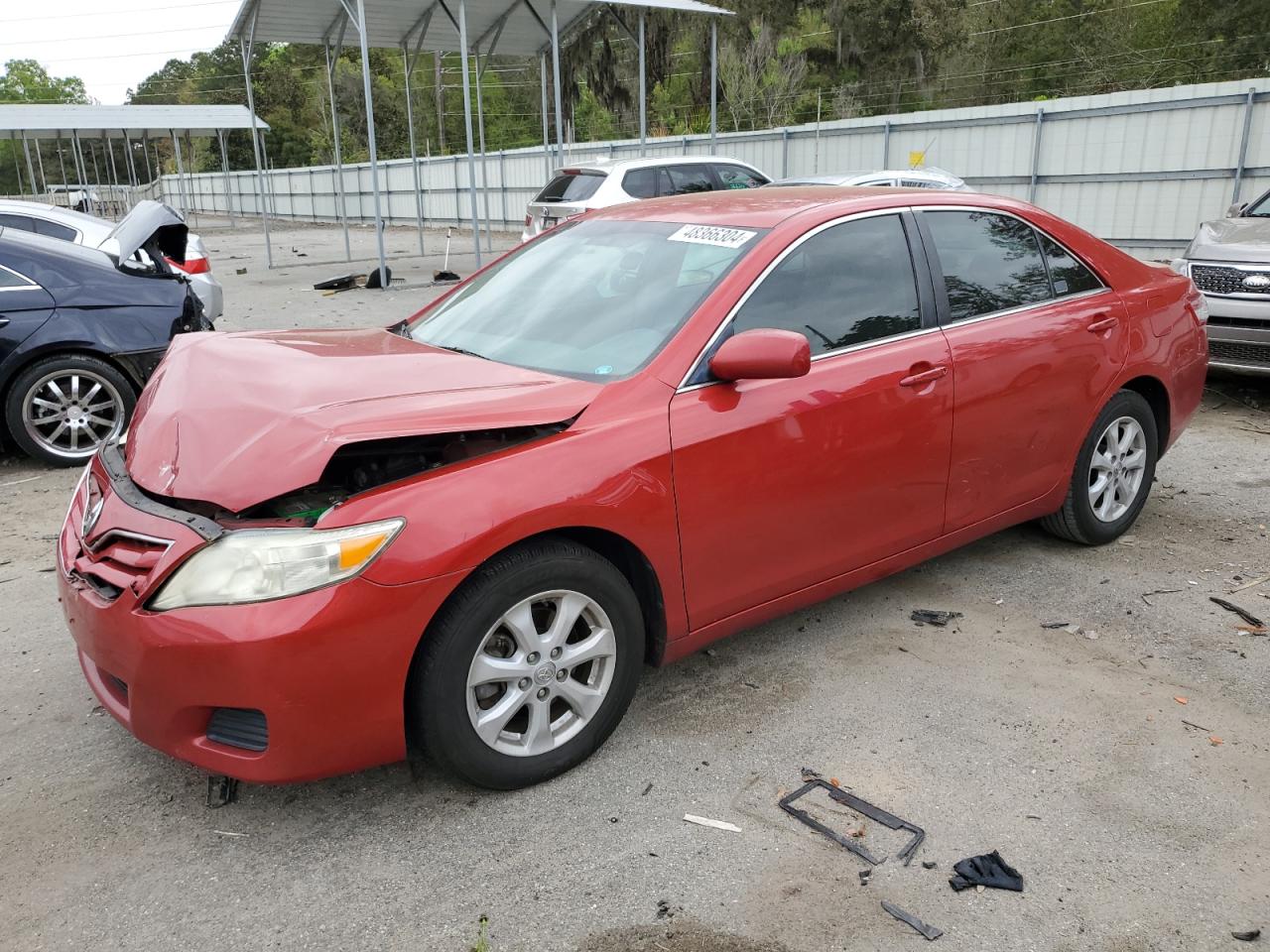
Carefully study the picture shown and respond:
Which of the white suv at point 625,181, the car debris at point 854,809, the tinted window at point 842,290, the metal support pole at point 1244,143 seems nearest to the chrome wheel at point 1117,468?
the tinted window at point 842,290

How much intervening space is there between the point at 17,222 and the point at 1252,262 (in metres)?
10.1

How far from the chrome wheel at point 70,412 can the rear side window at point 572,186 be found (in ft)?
24.3

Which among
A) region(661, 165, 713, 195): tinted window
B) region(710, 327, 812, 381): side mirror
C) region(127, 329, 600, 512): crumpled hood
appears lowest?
region(127, 329, 600, 512): crumpled hood

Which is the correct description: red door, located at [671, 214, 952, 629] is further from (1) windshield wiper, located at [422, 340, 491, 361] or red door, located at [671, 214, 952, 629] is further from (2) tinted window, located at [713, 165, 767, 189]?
(2) tinted window, located at [713, 165, 767, 189]

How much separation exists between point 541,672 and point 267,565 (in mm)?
810

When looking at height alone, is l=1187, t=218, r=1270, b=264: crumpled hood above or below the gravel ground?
above

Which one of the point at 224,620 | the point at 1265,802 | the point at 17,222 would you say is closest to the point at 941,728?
the point at 1265,802

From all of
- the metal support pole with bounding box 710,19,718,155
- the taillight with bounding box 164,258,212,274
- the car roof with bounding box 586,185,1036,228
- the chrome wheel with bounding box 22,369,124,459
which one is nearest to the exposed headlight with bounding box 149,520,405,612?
the car roof with bounding box 586,185,1036,228

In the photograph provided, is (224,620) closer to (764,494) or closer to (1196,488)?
→ (764,494)

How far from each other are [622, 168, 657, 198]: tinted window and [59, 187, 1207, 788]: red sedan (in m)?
8.97

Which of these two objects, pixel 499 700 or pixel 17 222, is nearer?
pixel 499 700

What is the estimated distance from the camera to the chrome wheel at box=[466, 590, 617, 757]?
8.98ft

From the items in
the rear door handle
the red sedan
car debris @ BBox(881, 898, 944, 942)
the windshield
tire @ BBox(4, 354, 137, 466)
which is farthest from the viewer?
tire @ BBox(4, 354, 137, 466)

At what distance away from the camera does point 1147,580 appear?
4383 millimetres
